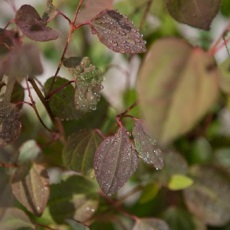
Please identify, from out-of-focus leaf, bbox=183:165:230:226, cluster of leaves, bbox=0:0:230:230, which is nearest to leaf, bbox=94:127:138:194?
cluster of leaves, bbox=0:0:230:230

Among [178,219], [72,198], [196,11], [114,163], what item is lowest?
[178,219]

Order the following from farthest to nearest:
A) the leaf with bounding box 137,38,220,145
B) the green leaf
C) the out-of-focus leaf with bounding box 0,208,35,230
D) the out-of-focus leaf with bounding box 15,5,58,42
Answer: the green leaf
the out-of-focus leaf with bounding box 0,208,35,230
the out-of-focus leaf with bounding box 15,5,58,42
the leaf with bounding box 137,38,220,145

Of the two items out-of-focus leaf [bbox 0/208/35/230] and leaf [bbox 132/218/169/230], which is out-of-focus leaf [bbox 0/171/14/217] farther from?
leaf [bbox 132/218/169/230]

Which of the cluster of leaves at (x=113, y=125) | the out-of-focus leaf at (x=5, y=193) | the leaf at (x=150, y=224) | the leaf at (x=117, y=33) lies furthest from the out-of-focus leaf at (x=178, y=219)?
the leaf at (x=117, y=33)

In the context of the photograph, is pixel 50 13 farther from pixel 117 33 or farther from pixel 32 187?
pixel 32 187

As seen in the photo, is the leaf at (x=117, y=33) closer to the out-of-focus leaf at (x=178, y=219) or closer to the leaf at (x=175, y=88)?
the leaf at (x=175, y=88)

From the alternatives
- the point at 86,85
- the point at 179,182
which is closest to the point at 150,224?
the point at 179,182
